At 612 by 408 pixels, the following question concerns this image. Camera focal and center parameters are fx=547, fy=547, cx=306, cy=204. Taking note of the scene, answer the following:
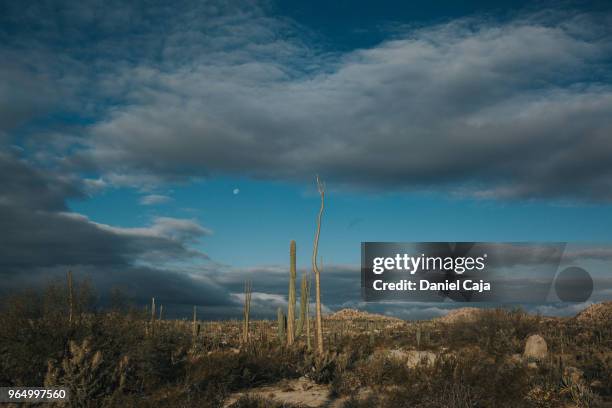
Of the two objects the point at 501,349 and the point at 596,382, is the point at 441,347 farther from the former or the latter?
the point at 596,382

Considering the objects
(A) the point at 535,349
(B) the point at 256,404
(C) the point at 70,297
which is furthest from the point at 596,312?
(B) the point at 256,404

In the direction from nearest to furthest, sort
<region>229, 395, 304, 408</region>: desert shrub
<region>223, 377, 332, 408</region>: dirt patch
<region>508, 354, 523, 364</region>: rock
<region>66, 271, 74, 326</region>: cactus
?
1. <region>229, 395, 304, 408</region>: desert shrub
2. <region>223, 377, 332, 408</region>: dirt patch
3. <region>66, 271, 74, 326</region>: cactus
4. <region>508, 354, 523, 364</region>: rock

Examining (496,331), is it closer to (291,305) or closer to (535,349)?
(535,349)

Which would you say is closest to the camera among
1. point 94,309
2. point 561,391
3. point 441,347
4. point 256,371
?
point 561,391

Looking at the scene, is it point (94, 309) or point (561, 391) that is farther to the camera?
point (94, 309)

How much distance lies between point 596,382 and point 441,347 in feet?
38.0

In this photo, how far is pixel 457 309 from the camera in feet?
228

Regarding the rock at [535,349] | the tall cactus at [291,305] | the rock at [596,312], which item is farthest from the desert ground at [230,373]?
the rock at [596,312]

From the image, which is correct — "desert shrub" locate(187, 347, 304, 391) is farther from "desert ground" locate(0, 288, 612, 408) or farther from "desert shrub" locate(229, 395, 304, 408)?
"desert shrub" locate(229, 395, 304, 408)

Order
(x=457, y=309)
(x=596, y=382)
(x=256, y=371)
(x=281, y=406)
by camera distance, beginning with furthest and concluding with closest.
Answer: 1. (x=457, y=309)
2. (x=256, y=371)
3. (x=596, y=382)
4. (x=281, y=406)

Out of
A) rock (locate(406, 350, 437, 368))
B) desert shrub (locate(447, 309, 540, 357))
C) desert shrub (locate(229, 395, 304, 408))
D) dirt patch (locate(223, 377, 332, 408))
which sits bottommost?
dirt patch (locate(223, 377, 332, 408))

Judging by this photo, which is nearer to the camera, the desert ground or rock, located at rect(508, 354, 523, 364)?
the desert ground

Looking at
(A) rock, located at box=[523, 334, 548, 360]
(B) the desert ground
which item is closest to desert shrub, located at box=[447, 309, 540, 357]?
(A) rock, located at box=[523, 334, 548, 360]

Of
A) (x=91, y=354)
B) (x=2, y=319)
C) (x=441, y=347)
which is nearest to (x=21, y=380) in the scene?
(x=91, y=354)
